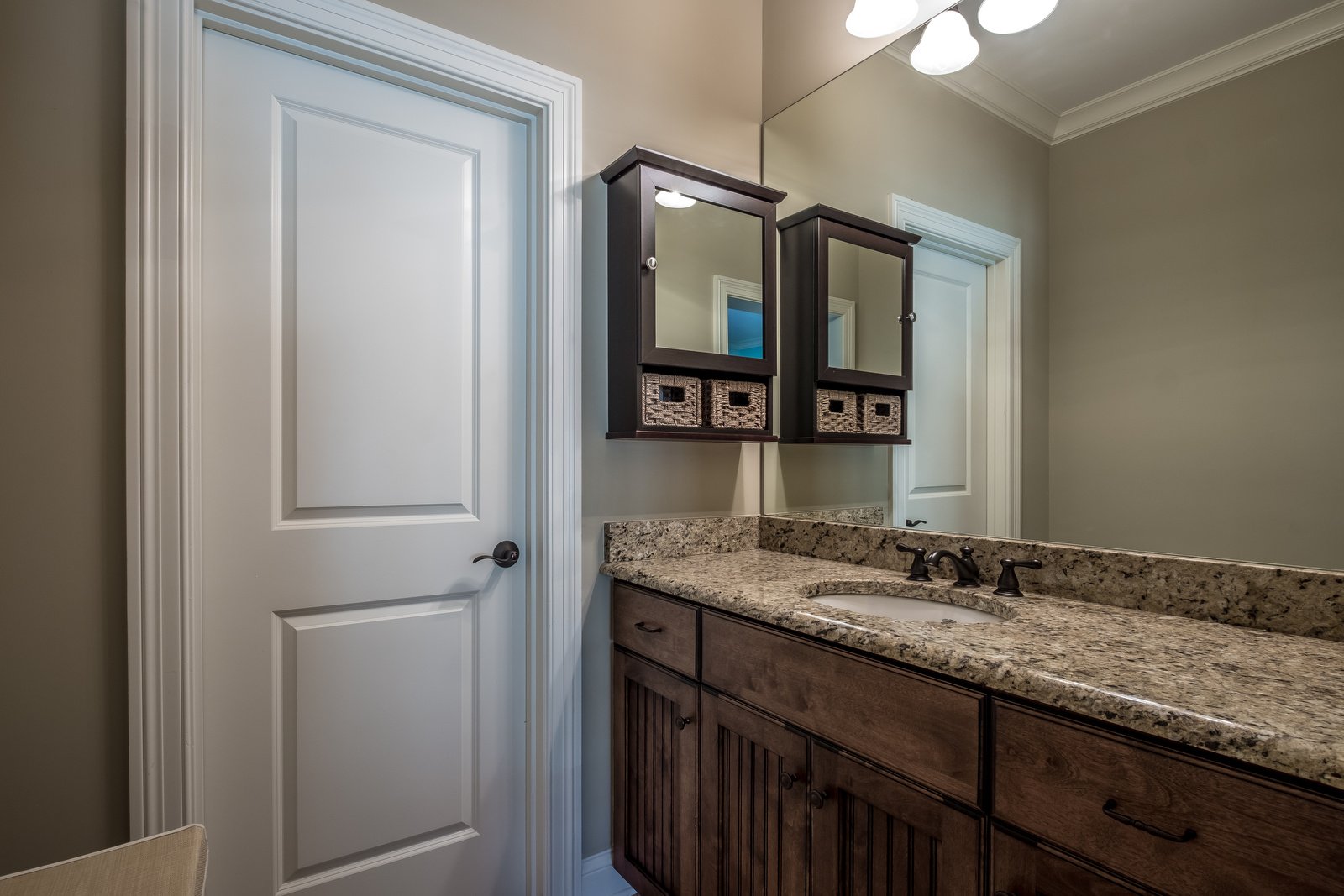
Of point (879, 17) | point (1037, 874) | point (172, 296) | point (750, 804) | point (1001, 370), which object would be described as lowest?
point (750, 804)

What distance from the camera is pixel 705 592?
1356mm

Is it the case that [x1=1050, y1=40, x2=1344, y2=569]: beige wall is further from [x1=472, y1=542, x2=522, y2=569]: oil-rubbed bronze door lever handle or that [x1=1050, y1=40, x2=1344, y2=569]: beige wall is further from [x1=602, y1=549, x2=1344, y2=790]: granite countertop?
[x1=472, y1=542, x2=522, y2=569]: oil-rubbed bronze door lever handle

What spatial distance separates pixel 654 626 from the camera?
1.54m

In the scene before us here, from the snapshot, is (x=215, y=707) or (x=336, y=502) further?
(x=336, y=502)

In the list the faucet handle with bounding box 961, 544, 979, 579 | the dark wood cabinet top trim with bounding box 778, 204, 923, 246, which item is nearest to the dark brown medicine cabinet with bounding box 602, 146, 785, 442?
the dark wood cabinet top trim with bounding box 778, 204, 923, 246

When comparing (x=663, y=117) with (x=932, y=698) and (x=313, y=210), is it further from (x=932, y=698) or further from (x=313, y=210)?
(x=932, y=698)

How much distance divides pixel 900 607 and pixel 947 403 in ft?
1.66

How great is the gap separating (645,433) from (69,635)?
1170 millimetres

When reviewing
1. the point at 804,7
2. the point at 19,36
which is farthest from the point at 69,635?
the point at 804,7

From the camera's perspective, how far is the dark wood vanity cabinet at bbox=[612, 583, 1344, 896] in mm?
670

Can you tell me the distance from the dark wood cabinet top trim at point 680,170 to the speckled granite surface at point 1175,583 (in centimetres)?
81

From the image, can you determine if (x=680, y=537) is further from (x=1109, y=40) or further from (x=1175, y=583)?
(x=1109, y=40)

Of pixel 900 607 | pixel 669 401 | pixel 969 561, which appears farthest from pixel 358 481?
pixel 969 561

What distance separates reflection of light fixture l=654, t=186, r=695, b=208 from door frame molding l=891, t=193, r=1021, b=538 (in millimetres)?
677
